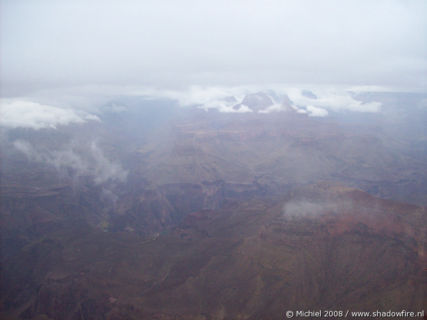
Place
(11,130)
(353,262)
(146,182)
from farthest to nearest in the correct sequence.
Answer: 1. (11,130)
2. (146,182)
3. (353,262)

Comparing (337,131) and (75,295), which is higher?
(337,131)

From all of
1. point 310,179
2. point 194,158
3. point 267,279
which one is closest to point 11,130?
point 194,158

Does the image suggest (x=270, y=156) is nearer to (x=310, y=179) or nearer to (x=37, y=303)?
(x=310, y=179)

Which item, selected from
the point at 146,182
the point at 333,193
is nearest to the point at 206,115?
the point at 146,182

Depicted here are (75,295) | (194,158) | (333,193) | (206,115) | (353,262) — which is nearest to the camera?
(353,262)

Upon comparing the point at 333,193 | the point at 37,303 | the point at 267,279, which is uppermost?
the point at 333,193

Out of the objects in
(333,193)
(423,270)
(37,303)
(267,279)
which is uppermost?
(333,193)

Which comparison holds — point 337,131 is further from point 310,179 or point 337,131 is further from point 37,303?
point 37,303

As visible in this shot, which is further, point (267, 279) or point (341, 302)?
point (267, 279)

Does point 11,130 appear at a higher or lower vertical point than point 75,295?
higher
